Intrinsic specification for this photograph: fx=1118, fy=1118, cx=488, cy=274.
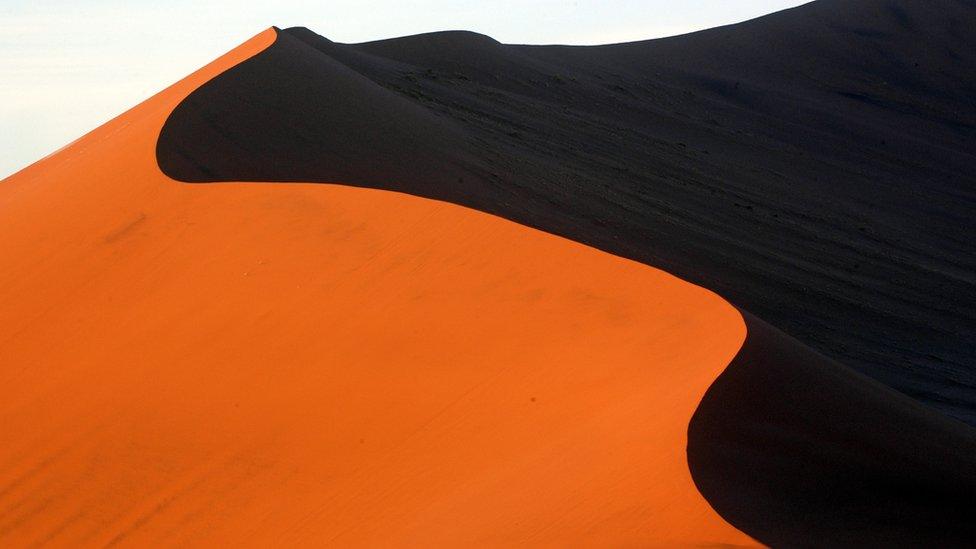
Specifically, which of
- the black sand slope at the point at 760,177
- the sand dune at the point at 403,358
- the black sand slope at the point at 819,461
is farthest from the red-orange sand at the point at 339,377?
the black sand slope at the point at 760,177

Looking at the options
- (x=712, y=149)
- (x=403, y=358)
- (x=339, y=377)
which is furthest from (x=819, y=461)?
(x=712, y=149)

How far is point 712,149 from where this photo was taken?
21.0m

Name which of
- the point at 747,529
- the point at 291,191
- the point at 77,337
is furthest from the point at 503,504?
the point at 291,191

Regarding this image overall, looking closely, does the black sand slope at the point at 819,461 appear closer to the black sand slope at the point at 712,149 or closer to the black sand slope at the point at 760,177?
the black sand slope at the point at 760,177

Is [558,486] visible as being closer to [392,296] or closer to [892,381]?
[392,296]

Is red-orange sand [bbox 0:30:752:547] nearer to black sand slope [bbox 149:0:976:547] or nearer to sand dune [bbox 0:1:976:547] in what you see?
sand dune [bbox 0:1:976:547]

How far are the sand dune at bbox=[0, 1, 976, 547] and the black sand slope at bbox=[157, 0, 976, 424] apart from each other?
8 centimetres

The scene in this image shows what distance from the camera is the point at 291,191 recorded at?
29.6 feet

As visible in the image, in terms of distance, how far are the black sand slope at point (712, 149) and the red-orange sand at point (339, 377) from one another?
137 centimetres

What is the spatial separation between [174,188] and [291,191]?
3.37ft

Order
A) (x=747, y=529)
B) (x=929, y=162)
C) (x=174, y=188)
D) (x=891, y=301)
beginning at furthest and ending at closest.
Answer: (x=929, y=162)
(x=891, y=301)
(x=174, y=188)
(x=747, y=529)

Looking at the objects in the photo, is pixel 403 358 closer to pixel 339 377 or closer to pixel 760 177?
pixel 339 377

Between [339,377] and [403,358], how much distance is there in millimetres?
405

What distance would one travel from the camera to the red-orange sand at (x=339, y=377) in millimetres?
5535
